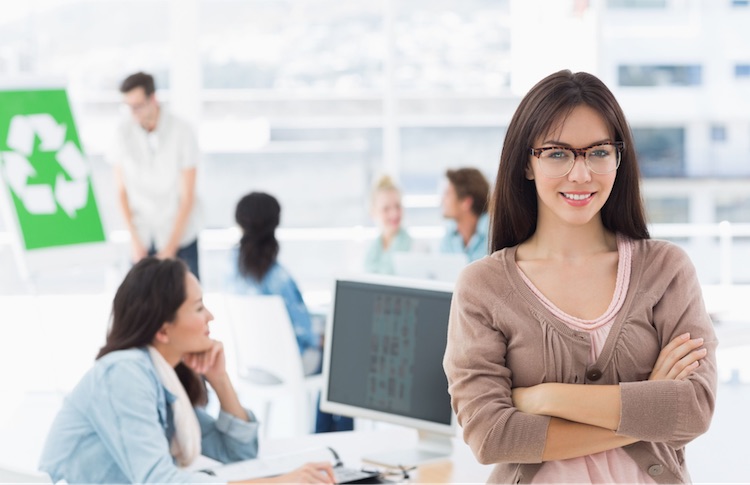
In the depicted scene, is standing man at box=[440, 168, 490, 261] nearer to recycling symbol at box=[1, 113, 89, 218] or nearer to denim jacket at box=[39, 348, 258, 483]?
recycling symbol at box=[1, 113, 89, 218]

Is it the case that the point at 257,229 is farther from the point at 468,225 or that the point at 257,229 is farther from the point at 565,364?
the point at 565,364

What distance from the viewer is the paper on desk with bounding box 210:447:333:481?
2340mm

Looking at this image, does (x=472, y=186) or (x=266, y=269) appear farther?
(x=472, y=186)

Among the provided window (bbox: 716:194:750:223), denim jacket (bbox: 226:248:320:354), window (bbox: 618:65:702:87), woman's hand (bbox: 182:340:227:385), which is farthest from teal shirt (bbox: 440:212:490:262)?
window (bbox: 716:194:750:223)

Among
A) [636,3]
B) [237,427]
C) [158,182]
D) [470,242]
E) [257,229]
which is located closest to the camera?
[237,427]

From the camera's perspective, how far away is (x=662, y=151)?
666cm

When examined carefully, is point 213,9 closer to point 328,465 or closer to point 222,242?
point 222,242

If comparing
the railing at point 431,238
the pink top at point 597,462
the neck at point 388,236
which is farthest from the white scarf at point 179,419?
the railing at point 431,238

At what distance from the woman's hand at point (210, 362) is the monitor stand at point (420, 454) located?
0.46 metres

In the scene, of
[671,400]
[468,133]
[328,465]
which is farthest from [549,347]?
[468,133]

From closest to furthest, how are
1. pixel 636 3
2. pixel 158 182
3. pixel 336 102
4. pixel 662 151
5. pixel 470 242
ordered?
pixel 470 242, pixel 158 182, pixel 636 3, pixel 662 151, pixel 336 102

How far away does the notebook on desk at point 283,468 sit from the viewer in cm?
232

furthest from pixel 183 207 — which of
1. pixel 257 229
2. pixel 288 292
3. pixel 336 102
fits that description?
pixel 336 102

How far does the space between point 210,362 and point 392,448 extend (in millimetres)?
508
